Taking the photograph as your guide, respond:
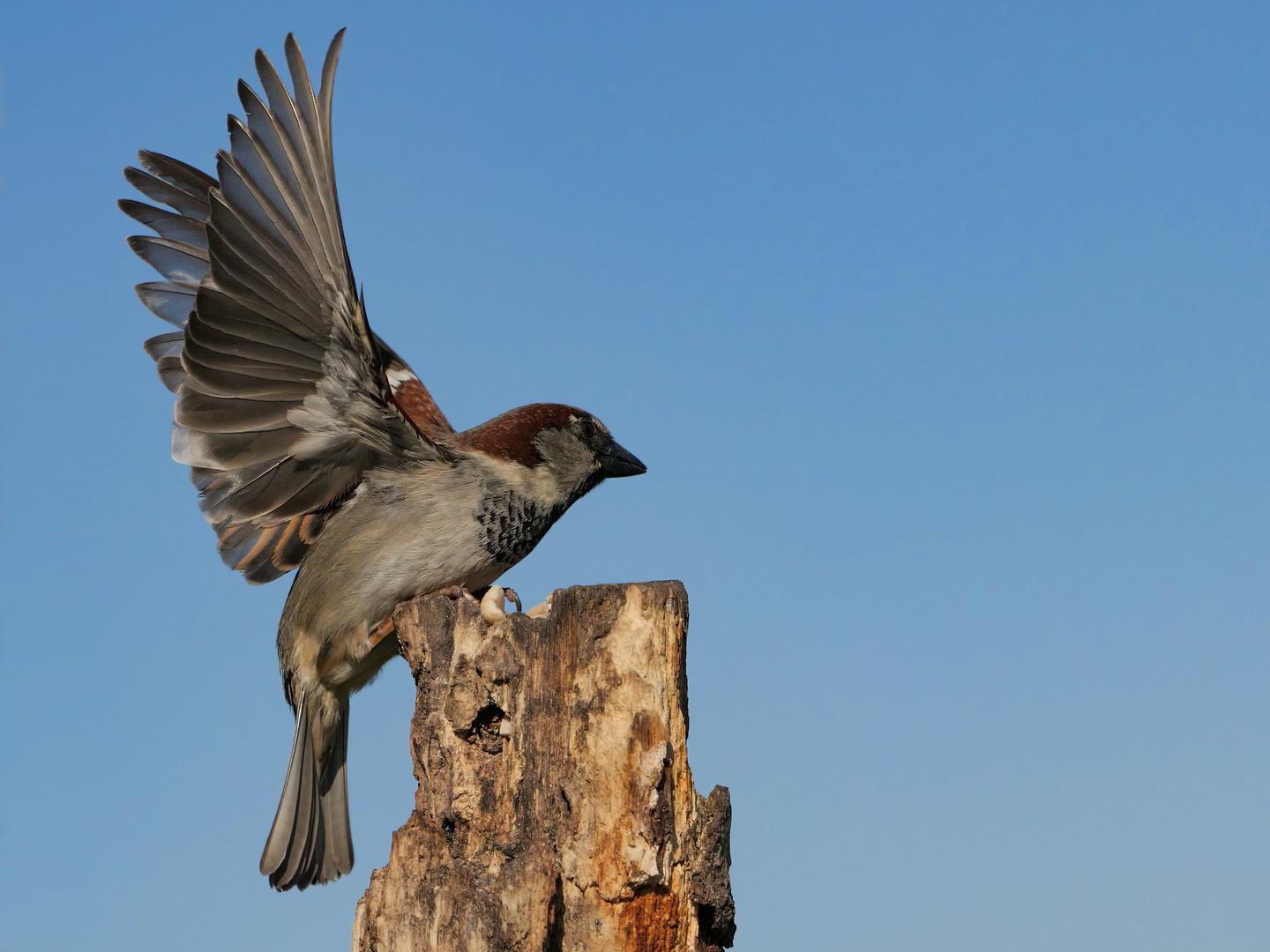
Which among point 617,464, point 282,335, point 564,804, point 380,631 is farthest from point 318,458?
point 564,804

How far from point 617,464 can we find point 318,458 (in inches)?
63.2

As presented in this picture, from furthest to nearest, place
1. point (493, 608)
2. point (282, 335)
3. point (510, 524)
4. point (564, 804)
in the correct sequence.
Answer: point (510, 524), point (282, 335), point (493, 608), point (564, 804)

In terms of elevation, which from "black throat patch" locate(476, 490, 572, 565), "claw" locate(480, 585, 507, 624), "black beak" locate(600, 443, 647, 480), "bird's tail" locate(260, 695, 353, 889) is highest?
"black beak" locate(600, 443, 647, 480)

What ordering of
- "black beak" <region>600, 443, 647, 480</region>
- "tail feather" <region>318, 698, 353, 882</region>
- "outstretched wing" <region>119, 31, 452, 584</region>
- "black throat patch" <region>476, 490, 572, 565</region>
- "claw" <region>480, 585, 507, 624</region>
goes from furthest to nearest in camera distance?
1. "black beak" <region>600, 443, 647, 480</region>
2. "tail feather" <region>318, 698, 353, 882</region>
3. "black throat patch" <region>476, 490, 572, 565</region>
4. "outstretched wing" <region>119, 31, 452, 584</region>
5. "claw" <region>480, 585, 507, 624</region>

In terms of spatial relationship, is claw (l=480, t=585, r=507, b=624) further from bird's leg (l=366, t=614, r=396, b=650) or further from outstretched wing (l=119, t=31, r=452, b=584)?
outstretched wing (l=119, t=31, r=452, b=584)

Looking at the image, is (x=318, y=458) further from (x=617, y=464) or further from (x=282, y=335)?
(x=617, y=464)

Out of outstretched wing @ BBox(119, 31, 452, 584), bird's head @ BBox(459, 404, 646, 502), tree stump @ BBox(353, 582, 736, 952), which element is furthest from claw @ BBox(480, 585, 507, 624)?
bird's head @ BBox(459, 404, 646, 502)

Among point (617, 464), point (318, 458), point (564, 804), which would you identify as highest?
point (617, 464)

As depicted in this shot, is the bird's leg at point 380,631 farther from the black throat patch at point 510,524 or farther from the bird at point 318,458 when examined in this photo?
the black throat patch at point 510,524

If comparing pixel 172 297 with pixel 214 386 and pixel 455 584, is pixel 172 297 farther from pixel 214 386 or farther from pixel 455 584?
pixel 455 584

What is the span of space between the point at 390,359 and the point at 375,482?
2.20 metres

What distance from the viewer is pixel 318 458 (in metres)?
4.98

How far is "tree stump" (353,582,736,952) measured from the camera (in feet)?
10.9

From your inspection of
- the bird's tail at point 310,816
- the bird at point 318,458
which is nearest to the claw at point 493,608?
the bird at point 318,458
